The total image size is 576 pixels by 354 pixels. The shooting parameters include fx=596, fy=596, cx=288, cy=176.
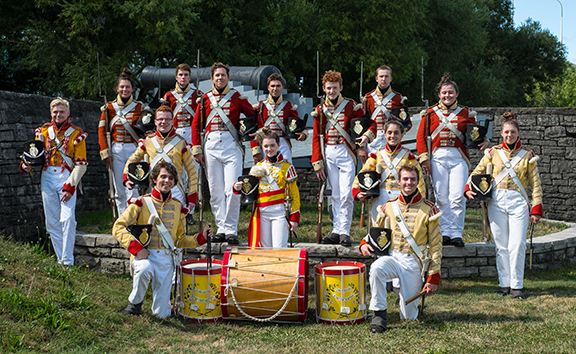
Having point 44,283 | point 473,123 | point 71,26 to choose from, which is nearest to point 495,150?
point 473,123

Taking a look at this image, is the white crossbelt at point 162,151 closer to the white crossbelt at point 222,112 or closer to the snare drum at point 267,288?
the white crossbelt at point 222,112

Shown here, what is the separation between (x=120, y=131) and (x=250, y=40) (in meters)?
10.0

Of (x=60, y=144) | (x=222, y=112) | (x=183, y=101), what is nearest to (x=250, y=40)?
(x=183, y=101)

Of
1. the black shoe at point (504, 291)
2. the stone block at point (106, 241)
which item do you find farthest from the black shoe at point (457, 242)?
the stone block at point (106, 241)

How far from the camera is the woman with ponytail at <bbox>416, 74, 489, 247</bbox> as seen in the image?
6875mm

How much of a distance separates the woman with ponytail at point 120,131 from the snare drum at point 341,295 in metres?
3.23

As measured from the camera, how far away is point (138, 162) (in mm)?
6535

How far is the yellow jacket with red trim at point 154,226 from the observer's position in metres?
5.34

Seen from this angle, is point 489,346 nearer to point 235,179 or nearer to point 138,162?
point 235,179

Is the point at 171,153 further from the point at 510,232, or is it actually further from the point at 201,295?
the point at 510,232

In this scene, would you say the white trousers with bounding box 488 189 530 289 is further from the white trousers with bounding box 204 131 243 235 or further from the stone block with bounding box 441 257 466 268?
the white trousers with bounding box 204 131 243 235

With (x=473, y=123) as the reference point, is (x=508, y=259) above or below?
below

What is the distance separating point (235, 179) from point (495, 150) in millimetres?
2941

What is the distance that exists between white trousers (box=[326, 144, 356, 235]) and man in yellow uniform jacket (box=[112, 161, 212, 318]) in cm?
206
